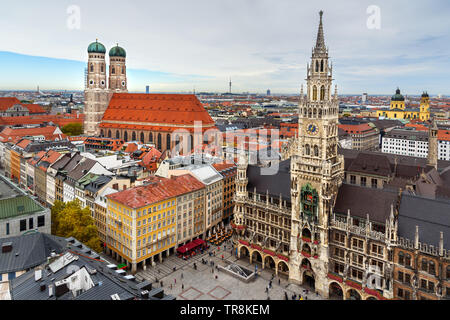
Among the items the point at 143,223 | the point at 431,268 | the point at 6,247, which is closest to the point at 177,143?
the point at 143,223

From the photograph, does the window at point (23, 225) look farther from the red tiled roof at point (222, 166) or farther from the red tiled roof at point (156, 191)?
the red tiled roof at point (222, 166)

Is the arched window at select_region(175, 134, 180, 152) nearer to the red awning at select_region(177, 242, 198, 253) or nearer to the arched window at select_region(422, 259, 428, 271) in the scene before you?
the red awning at select_region(177, 242, 198, 253)

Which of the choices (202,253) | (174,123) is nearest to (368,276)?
(202,253)

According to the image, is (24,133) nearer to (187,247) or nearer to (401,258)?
(187,247)

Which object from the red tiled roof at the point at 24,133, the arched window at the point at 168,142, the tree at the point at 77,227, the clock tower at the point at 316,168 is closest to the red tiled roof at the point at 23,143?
the red tiled roof at the point at 24,133
